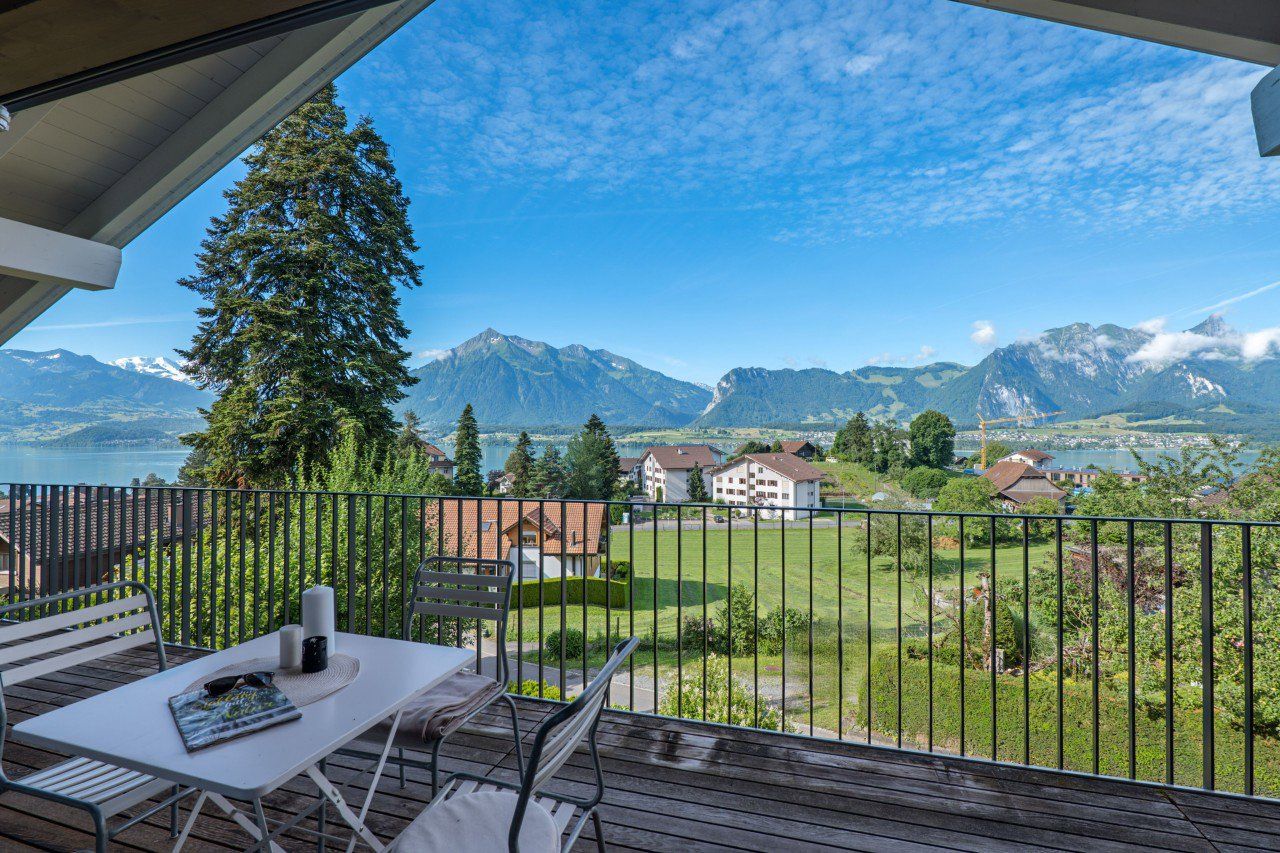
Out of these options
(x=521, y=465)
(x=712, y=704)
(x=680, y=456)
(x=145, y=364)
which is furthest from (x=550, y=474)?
(x=712, y=704)

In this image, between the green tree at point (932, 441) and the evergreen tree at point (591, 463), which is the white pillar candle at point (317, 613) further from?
the green tree at point (932, 441)

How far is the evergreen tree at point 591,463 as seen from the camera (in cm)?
3216

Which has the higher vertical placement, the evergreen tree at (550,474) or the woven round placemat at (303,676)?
the woven round placemat at (303,676)

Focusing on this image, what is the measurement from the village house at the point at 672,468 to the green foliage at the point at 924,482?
13195 millimetres

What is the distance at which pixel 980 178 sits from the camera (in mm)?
53188

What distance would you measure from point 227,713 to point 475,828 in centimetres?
66

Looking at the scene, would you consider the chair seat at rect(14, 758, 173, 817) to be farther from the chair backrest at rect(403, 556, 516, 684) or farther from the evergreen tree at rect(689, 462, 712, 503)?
the evergreen tree at rect(689, 462, 712, 503)

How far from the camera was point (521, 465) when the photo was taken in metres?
33.3

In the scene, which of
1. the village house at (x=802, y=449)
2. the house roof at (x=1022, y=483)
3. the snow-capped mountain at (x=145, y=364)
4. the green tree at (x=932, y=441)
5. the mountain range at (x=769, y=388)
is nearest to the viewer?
the mountain range at (x=769, y=388)

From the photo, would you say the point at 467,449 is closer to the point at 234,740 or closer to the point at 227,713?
the point at 227,713

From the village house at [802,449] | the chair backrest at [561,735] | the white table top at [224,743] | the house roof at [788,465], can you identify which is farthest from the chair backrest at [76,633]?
the village house at [802,449]

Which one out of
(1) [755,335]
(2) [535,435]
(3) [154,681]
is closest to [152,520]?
(3) [154,681]

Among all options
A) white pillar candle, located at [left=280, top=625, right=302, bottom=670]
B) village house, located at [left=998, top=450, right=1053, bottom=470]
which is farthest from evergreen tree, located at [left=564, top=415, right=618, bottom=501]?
white pillar candle, located at [left=280, top=625, right=302, bottom=670]

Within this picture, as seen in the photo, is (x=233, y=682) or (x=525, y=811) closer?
(x=525, y=811)
